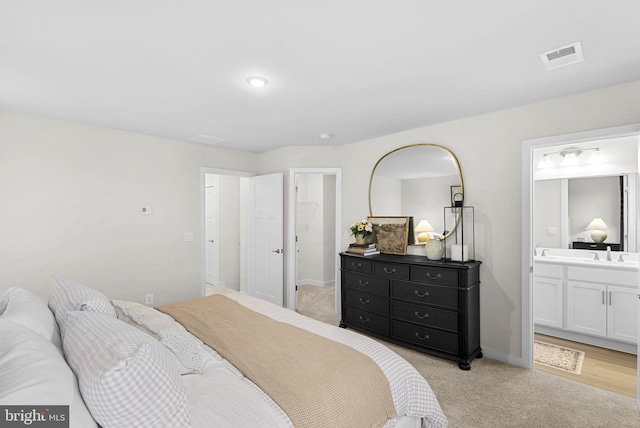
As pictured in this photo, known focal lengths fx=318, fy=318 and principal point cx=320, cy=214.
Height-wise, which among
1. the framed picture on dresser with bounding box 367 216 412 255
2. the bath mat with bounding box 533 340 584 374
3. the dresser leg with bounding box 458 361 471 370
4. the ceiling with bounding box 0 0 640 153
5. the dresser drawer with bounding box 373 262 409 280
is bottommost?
the bath mat with bounding box 533 340 584 374

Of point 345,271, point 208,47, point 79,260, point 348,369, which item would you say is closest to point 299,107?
point 208,47

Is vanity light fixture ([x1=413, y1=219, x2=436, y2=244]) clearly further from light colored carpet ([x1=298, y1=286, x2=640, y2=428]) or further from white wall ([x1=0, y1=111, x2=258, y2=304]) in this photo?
white wall ([x1=0, y1=111, x2=258, y2=304])

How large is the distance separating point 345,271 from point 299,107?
6.60 ft

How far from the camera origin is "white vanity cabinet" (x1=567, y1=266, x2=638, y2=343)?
3240 millimetres

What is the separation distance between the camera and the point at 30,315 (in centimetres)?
145

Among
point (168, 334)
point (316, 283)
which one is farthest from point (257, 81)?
point (316, 283)

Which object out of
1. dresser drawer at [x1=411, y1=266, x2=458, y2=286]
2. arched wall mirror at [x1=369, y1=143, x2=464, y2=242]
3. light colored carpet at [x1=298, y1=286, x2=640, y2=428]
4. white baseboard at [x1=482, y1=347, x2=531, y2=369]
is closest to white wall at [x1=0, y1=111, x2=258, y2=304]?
arched wall mirror at [x1=369, y1=143, x2=464, y2=242]

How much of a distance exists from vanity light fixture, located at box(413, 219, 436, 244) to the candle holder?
206 mm

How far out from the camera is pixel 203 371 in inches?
62.4

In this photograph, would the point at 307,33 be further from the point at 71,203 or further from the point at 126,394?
the point at 71,203

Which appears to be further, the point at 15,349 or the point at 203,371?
the point at 203,371

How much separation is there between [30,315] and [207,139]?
10.2 ft

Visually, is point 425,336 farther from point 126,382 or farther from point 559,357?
point 126,382

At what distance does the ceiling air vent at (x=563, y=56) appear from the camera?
1.95 m
